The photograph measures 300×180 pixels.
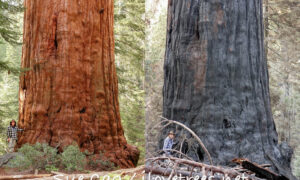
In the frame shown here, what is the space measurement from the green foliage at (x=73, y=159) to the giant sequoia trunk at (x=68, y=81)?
130 millimetres

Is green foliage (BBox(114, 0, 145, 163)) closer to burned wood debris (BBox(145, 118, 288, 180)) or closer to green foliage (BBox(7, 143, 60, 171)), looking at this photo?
green foliage (BBox(7, 143, 60, 171))

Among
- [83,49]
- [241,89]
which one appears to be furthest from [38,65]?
[241,89]

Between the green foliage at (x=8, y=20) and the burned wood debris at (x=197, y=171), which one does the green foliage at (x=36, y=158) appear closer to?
the green foliage at (x=8, y=20)

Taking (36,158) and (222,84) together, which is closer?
(222,84)

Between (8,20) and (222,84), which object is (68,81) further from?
(222,84)

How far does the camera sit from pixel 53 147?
3105 millimetres

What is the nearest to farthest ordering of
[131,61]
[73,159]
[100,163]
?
[73,159]
[100,163]
[131,61]

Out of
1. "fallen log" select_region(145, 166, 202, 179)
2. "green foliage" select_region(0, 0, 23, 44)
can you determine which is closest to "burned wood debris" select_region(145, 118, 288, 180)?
"fallen log" select_region(145, 166, 202, 179)

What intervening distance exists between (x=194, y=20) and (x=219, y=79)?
30 centimetres

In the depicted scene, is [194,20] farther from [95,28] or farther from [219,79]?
[95,28]

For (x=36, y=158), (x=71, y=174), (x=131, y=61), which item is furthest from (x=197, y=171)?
(x=131, y=61)

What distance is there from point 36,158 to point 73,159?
316 mm

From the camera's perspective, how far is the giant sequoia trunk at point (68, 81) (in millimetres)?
3256

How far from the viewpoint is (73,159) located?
3.00 meters
